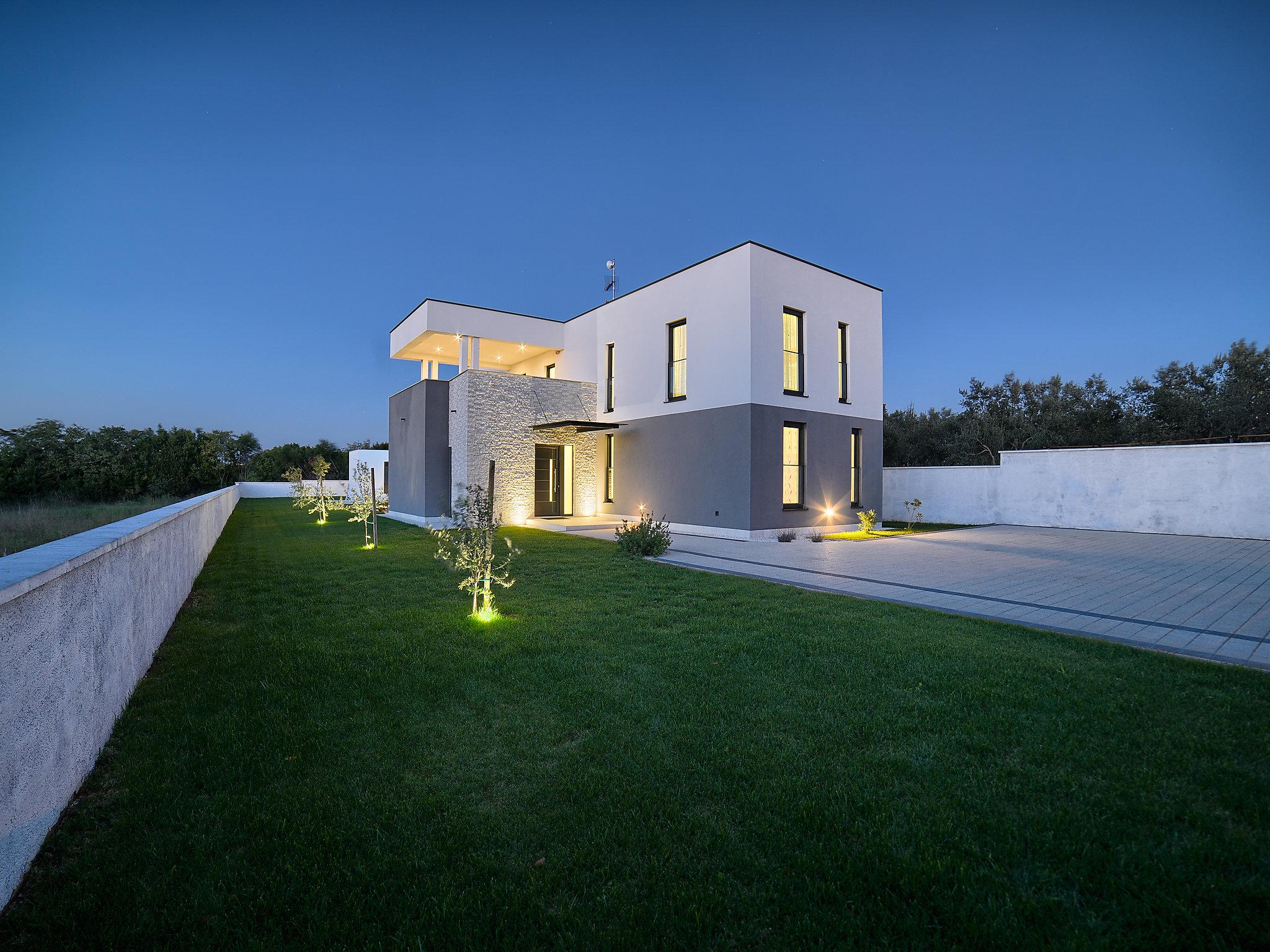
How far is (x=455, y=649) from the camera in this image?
4074 millimetres

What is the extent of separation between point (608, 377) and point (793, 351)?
17.9 feet

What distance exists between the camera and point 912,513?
16422 millimetres

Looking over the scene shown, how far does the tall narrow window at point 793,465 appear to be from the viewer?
1240cm

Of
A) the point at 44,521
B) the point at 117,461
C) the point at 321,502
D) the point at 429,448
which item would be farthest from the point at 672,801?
the point at 117,461

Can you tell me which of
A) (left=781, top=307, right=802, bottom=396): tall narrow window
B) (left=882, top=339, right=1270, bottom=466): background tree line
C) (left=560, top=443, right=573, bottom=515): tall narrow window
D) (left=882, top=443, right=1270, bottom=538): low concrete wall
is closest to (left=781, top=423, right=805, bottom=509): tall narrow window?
(left=781, top=307, right=802, bottom=396): tall narrow window

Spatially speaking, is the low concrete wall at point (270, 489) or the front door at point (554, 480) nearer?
the front door at point (554, 480)

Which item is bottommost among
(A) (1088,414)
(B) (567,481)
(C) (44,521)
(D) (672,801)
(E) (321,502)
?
(D) (672,801)

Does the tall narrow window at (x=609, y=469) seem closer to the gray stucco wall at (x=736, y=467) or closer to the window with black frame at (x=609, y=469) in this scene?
the window with black frame at (x=609, y=469)

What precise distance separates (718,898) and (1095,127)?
20604 mm

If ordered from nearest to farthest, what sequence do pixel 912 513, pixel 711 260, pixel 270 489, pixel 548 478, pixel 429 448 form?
1. pixel 711 260
2. pixel 429 448
3. pixel 548 478
4. pixel 912 513
5. pixel 270 489

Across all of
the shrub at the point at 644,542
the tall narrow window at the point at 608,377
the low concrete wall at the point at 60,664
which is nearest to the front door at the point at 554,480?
the tall narrow window at the point at 608,377

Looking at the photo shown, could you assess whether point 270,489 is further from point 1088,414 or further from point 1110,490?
point 1088,414

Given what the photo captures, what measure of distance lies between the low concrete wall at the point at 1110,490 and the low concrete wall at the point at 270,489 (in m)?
28.4

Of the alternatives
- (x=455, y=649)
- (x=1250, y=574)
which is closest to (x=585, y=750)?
(x=455, y=649)
